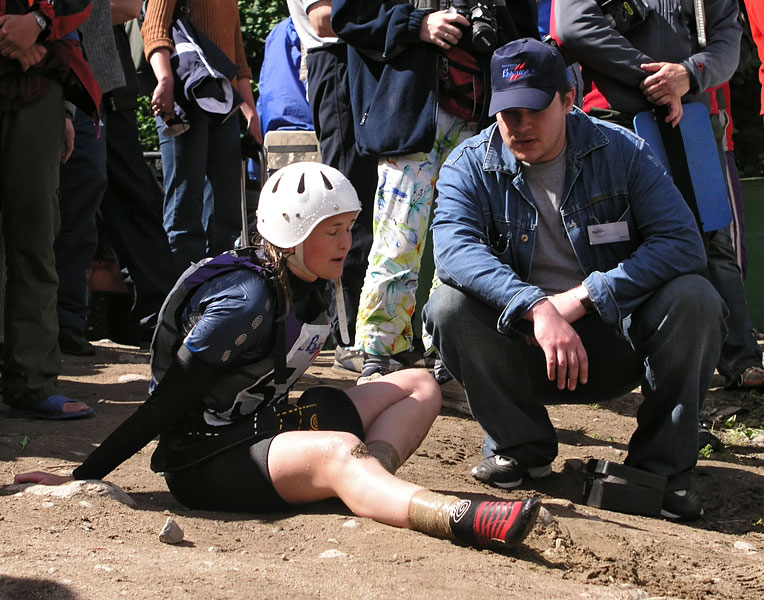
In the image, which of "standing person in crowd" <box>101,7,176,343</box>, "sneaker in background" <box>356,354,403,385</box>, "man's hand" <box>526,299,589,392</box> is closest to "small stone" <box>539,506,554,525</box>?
"man's hand" <box>526,299,589,392</box>

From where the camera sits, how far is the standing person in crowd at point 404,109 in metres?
4.73

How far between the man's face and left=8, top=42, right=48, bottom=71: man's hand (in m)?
1.83

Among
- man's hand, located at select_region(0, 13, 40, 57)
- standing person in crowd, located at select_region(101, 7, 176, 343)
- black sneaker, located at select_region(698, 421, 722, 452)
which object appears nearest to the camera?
man's hand, located at select_region(0, 13, 40, 57)

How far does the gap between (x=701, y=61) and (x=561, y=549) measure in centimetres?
268

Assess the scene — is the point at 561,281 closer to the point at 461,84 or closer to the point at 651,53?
the point at 461,84

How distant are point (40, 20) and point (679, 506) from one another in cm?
299

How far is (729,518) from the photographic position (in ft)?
12.5

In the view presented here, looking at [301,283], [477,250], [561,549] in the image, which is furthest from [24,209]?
[561,549]

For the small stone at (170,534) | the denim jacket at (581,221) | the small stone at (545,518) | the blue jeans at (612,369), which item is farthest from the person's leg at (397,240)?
the small stone at (170,534)

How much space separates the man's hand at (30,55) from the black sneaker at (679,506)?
9.43 feet

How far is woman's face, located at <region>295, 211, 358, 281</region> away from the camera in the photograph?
3502 millimetres

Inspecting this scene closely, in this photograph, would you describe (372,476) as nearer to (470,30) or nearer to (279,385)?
(279,385)

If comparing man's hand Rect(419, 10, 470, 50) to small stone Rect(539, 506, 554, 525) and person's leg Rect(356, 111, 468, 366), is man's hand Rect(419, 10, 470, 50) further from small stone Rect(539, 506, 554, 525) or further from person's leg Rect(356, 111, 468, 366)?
small stone Rect(539, 506, 554, 525)

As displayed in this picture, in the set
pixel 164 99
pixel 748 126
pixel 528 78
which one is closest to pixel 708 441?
pixel 528 78
